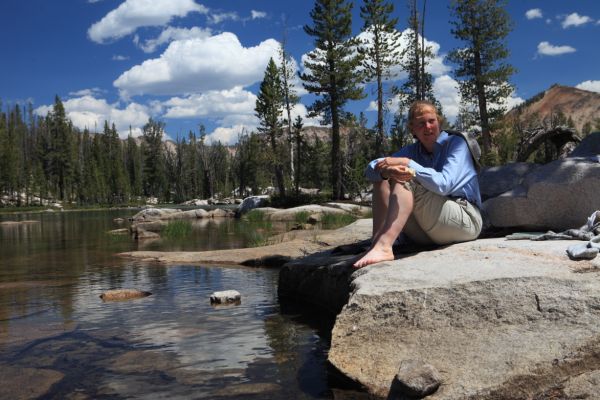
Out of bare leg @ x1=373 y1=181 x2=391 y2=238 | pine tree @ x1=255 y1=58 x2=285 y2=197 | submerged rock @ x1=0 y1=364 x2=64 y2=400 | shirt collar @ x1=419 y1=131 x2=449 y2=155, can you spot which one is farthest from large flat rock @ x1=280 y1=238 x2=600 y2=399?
pine tree @ x1=255 y1=58 x2=285 y2=197

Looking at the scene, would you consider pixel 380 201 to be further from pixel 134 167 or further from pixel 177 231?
pixel 134 167

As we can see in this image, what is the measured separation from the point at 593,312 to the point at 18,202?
69.7 meters

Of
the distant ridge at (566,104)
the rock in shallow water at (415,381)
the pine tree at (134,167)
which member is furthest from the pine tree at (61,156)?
the distant ridge at (566,104)

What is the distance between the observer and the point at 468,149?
3.97 metres

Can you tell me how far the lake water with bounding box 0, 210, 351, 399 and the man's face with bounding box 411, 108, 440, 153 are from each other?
1708 millimetres

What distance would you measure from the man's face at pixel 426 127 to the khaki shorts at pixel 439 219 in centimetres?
53

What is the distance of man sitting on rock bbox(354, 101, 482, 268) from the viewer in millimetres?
3576

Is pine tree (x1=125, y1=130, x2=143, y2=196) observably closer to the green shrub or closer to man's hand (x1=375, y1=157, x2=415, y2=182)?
the green shrub

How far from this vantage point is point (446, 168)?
147 inches

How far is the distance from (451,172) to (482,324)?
129 cm

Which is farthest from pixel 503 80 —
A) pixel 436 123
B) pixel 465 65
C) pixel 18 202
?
pixel 18 202

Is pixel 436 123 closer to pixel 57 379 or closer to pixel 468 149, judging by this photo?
pixel 468 149

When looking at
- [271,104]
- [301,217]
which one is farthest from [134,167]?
[301,217]

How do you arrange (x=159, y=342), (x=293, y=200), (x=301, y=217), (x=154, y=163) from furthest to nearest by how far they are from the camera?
(x=154, y=163) → (x=293, y=200) → (x=301, y=217) → (x=159, y=342)
